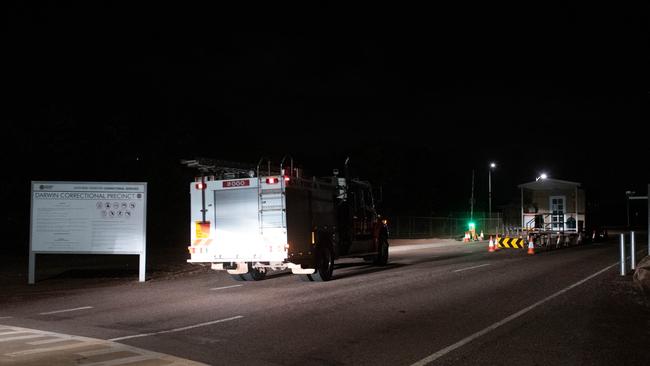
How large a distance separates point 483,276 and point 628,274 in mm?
4147

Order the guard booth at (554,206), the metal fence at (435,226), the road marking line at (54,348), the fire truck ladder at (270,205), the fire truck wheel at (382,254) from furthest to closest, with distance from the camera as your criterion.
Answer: the metal fence at (435,226) → the guard booth at (554,206) → the fire truck wheel at (382,254) → the fire truck ladder at (270,205) → the road marking line at (54,348)

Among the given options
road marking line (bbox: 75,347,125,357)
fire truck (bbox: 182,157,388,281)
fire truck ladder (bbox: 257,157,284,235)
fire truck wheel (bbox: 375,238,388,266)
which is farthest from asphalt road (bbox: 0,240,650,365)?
fire truck wheel (bbox: 375,238,388,266)

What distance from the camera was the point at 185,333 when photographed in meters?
9.61

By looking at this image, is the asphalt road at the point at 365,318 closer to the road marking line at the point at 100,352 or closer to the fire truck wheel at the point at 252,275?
the road marking line at the point at 100,352

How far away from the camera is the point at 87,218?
1800 cm

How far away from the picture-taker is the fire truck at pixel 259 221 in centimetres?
1595

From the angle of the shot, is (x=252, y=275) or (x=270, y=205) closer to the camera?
(x=270, y=205)

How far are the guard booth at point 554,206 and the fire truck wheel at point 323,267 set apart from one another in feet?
72.8

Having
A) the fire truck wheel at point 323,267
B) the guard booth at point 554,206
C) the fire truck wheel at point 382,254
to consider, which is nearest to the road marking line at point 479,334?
the fire truck wheel at point 323,267

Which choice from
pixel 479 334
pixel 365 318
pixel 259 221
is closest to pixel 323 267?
pixel 259 221

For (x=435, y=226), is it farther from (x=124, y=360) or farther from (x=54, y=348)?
(x=124, y=360)

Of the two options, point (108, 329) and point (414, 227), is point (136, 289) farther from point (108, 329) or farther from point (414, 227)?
point (414, 227)

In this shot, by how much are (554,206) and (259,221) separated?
2656 centimetres

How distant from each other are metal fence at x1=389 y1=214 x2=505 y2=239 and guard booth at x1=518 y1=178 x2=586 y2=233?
42.6 feet
